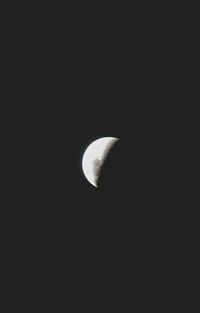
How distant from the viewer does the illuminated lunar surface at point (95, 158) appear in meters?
5.11

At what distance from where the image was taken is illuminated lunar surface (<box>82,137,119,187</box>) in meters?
5.11

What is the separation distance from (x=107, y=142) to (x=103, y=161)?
303mm

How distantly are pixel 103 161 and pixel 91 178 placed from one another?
318 millimetres

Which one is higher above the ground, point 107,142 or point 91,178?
point 107,142

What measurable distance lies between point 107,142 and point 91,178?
59 cm

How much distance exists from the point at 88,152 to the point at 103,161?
0.26m

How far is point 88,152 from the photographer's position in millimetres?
5113

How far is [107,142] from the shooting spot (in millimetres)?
5285

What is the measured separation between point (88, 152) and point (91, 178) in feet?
1.36

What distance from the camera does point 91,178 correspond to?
5.27 metres

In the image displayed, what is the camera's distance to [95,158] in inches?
201
